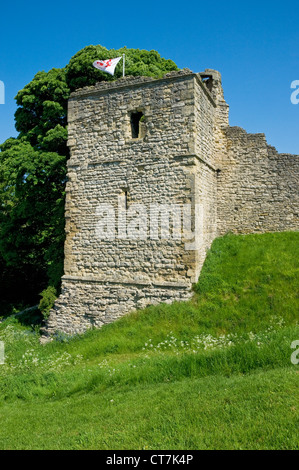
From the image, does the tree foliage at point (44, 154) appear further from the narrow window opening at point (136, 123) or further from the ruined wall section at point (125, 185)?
the narrow window opening at point (136, 123)

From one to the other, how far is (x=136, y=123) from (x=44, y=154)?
460 cm

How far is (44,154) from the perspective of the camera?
1398 centimetres

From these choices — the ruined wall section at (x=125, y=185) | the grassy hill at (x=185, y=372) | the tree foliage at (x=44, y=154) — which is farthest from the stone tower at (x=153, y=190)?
the tree foliage at (x=44, y=154)

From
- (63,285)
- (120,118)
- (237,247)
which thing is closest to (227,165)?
(237,247)

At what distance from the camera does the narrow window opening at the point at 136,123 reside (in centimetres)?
1119

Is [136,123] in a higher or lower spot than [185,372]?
higher

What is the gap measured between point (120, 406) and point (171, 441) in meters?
1.53

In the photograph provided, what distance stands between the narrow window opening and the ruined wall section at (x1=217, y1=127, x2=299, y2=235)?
3607 mm

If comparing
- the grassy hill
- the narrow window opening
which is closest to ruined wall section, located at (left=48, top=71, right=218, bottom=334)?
the narrow window opening

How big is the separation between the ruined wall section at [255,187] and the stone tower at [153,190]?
36 mm

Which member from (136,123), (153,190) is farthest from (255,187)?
(136,123)

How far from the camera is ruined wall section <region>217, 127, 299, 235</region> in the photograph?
12.5m

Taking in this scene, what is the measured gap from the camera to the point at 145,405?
5375 mm

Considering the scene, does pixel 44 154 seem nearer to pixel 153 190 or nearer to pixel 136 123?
pixel 136 123
